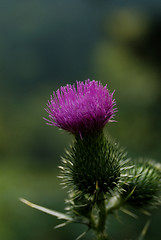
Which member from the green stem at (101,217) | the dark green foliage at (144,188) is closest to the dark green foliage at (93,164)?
the green stem at (101,217)

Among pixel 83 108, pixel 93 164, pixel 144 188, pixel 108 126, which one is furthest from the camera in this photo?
pixel 108 126

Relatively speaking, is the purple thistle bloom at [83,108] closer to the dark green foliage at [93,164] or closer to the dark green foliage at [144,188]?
the dark green foliage at [93,164]

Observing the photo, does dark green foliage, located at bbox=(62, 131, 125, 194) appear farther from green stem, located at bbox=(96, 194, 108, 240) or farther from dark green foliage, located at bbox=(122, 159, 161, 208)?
dark green foliage, located at bbox=(122, 159, 161, 208)

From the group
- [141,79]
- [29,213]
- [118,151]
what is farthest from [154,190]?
[141,79]

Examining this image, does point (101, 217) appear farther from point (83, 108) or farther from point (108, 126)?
point (108, 126)

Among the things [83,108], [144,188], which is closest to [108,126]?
[144,188]

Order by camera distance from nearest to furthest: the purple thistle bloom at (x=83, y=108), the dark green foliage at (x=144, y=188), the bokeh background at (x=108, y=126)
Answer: the purple thistle bloom at (x=83, y=108)
the dark green foliage at (x=144, y=188)
the bokeh background at (x=108, y=126)

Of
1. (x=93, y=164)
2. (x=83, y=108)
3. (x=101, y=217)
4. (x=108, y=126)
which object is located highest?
(x=108, y=126)
